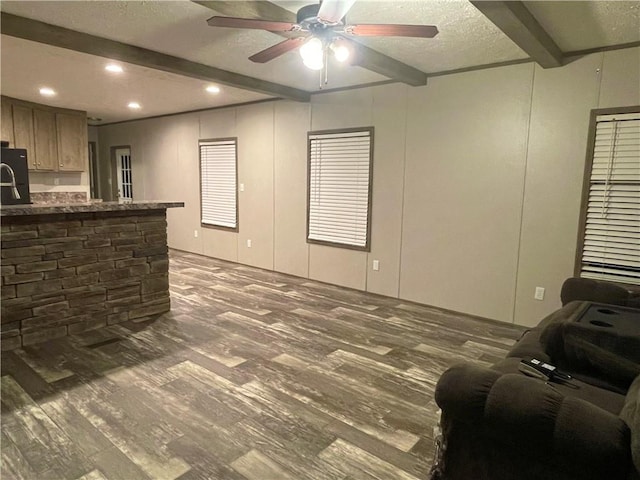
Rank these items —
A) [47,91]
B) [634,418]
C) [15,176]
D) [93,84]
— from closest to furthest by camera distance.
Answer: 1. [634,418]
2. [15,176]
3. [93,84]
4. [47,91]

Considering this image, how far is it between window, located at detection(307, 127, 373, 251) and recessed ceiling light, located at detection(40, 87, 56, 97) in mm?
3663

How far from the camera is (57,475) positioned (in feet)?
6.14

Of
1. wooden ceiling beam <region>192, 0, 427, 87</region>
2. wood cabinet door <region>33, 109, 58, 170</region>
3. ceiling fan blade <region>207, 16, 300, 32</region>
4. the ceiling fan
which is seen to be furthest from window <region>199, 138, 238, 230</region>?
ceiling fan blade <region>207, 16, 300, 32</region>

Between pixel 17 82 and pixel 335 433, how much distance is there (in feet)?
19.0

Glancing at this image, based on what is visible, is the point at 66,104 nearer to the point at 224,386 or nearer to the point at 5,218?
the point at 5,218

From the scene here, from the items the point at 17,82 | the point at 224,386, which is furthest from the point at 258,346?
the point at 17,82

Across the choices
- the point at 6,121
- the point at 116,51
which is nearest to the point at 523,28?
the point at 116,51

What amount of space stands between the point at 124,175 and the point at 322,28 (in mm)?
8019

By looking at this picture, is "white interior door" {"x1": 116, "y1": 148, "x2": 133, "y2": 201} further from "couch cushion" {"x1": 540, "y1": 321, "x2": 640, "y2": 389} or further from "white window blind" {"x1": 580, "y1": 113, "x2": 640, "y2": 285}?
"couch cushion" {"x1": 540, "y1": 321, "x2": 640, "y2": 389}

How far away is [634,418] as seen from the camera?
1262mm

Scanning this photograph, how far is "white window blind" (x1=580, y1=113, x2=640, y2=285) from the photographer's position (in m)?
3.32

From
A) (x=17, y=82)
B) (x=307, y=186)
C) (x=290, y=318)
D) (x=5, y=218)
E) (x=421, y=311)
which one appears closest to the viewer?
(x=5, y=218)

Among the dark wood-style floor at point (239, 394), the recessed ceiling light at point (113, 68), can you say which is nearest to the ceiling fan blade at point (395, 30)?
the dark wood-style floor at point (239, 394)

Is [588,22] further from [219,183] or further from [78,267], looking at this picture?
[219,183]
